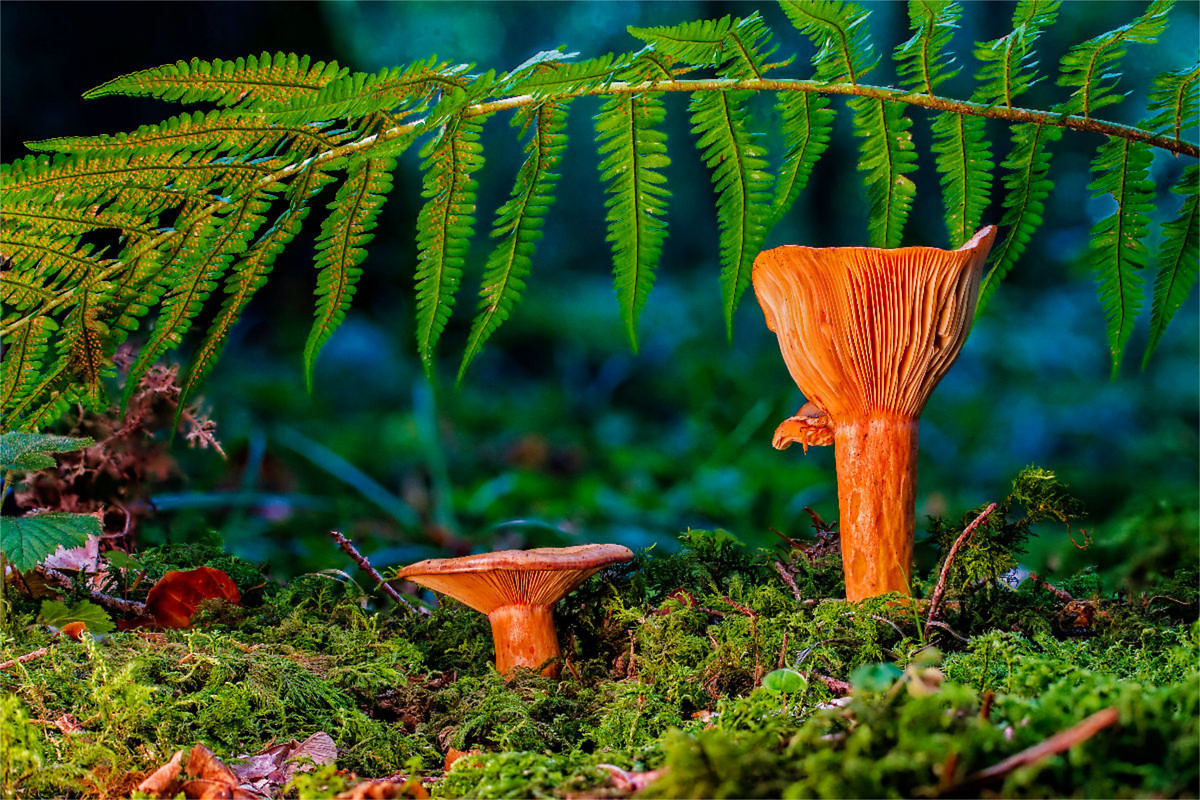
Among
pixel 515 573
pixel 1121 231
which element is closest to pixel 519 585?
pixel 515 573

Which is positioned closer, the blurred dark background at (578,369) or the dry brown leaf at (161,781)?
the dry brown leaf at (161,781)

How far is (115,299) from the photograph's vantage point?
5.84 feet

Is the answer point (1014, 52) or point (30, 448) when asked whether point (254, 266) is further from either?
point (1014, 52)

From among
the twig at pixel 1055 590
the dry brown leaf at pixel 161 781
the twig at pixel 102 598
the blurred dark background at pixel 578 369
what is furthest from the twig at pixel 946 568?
the blurred dark background at pixel 578 369

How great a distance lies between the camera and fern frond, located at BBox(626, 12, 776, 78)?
160cm

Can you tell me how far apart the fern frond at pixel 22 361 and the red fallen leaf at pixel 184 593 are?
0.54 meters

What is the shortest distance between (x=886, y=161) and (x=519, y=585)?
1.21 m

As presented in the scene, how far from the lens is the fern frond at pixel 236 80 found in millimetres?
1706

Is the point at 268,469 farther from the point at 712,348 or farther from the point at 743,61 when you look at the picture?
the point at 743,61

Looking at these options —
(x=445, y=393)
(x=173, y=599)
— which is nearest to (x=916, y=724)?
(x=173, y=599)

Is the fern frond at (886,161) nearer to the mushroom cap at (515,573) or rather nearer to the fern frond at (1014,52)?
the fern frond at (1014,52)

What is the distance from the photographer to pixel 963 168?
1.78 meters

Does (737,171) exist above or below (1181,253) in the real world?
above

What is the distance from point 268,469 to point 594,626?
344 cm
